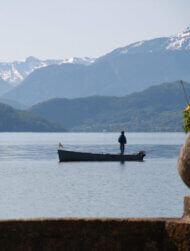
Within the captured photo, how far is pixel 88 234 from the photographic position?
8781mm

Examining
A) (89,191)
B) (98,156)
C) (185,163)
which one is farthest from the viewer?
(98,156)

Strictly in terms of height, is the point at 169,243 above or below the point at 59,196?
above

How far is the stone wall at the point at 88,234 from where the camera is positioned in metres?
8.71

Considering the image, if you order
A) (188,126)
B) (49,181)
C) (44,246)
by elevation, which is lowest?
(49,181)

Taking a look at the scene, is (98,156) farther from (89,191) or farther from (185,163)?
(185,163)

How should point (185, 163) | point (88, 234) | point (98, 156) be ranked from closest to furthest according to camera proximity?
point (88, 234) → point (185, 163) → point (98, 156)

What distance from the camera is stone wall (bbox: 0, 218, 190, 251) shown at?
8711mm

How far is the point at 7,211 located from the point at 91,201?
861 cm

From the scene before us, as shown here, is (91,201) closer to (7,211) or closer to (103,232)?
(7,211)

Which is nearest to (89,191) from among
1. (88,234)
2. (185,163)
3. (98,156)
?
(98,156)

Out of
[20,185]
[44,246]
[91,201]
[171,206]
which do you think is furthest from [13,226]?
[20,185]

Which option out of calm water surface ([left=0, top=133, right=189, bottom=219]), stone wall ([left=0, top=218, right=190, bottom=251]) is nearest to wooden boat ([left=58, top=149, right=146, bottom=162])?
calm water surface ([left=0, top=133, right=189, bottom=219])

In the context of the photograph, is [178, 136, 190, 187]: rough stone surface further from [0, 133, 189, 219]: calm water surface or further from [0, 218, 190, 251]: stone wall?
[0, 133, 189, 219]: calm water surface

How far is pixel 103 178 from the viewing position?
226 ft
